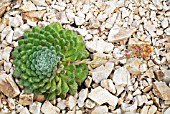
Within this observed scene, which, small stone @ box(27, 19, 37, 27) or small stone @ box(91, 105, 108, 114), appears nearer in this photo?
small stone @ box(91, 105, 108, 114)

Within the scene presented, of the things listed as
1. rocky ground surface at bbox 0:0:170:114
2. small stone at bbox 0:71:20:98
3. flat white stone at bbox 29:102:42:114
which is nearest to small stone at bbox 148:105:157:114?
rocky ground surface at bbox 0:0:170:114

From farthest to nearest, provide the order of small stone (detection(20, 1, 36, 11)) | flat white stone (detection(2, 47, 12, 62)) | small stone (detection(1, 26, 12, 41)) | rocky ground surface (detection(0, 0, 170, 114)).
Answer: small stone (detection(20, 1, 36, 11)) < small stone (detection(1, 26, 12, 41)) < flat white stone (detection(2, 47, 12, 62)) < rocky ground surface (detection(0, 0, 170, 114))

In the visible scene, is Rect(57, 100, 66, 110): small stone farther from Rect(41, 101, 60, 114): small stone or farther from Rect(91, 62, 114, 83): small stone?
Rect(91, 62, 114, 83): small stone

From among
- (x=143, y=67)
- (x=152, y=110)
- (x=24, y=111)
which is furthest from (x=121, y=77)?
(x=24, y=111)

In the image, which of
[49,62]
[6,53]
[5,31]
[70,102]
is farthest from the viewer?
[5,31]

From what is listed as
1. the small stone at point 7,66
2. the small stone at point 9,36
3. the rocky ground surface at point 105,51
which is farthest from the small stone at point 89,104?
the small stone at point 9,36

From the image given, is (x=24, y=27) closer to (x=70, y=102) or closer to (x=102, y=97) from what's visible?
(x=70, y=102)
